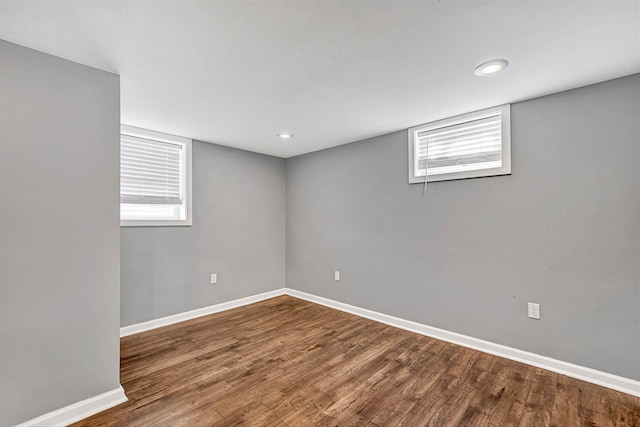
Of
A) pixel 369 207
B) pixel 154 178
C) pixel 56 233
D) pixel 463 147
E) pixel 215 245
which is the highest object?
pixel 463 147

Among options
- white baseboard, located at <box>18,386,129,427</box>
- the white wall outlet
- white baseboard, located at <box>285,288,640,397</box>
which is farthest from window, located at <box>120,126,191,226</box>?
the white wall outlet

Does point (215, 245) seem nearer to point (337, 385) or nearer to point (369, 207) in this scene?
point (369, 207)

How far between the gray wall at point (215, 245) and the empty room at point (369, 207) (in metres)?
0.04

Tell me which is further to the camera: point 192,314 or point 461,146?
point 192,314

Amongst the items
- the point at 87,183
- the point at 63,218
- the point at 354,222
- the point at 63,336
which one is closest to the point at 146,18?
the point at 87,183

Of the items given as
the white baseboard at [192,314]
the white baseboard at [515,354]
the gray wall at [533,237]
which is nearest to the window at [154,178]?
Result: the white baseboard at [192,314]

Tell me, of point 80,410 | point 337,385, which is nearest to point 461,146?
point 337,385

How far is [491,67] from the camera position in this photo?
1813 mm

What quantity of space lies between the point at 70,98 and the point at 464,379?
3.42 metres

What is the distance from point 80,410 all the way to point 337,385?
1664 millimetres

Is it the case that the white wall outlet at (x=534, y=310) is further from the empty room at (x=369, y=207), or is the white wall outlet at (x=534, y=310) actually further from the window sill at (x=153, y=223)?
the window sill at (x=153, y=223)

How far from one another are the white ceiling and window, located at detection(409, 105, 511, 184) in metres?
0.20

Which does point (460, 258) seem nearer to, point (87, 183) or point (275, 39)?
point (275, 39)

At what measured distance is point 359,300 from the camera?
3490 mm
